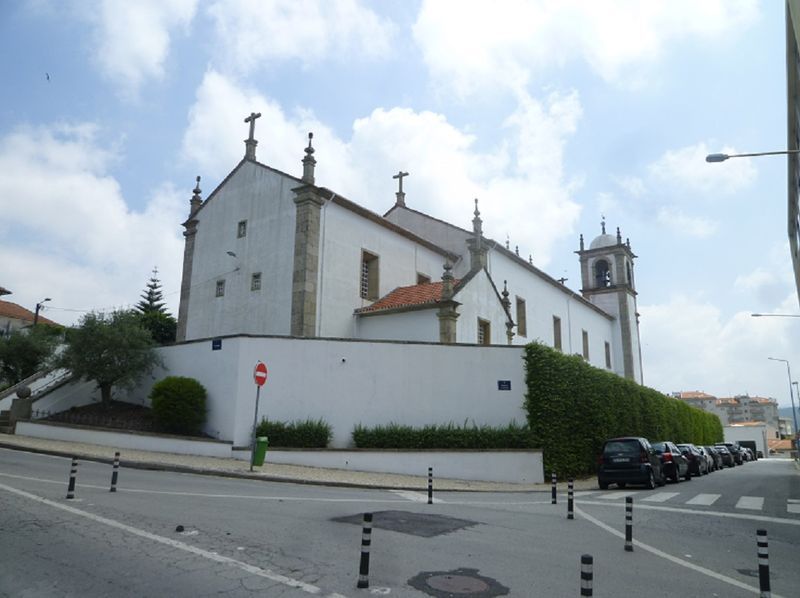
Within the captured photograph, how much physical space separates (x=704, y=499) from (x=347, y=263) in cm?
1702

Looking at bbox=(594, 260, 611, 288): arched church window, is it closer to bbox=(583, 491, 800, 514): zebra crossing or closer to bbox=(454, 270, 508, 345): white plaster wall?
bbox=(454, 270, 508, 345): white plaster wall

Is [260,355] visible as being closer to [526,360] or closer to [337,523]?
[526,360]

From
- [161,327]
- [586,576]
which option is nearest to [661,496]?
[586,576]

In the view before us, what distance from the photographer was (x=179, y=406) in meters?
19.7

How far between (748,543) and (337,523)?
21.4 ft

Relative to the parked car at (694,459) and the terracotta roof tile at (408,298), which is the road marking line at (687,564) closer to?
the terracotta roof tile at (408,298)

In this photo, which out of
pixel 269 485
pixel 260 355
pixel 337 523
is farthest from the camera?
pixel 260 355

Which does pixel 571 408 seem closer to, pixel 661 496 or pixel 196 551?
pixel 661 496

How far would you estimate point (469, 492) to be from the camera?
16.2m

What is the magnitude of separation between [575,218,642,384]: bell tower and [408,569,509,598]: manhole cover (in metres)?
52.4

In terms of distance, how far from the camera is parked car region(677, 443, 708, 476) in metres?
25.5

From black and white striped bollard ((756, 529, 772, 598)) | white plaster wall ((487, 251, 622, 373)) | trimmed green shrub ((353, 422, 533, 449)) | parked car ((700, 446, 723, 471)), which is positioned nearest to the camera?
black and white striped bollard ((756, 529, 772, 598))

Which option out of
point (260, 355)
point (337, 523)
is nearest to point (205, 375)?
point (260, 355)

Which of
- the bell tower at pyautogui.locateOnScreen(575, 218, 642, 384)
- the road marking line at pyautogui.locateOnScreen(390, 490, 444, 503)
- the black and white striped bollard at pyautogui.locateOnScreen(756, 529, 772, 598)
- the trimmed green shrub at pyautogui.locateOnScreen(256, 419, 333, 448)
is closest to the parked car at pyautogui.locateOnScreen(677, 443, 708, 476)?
the road marking line at pyautogui.locateOnScreen(390, 490, 444, 503)
